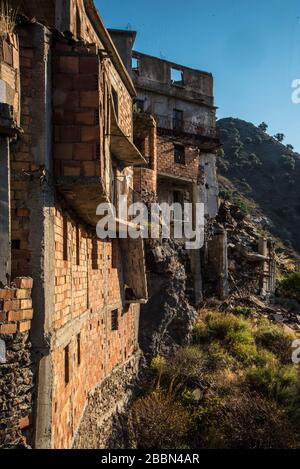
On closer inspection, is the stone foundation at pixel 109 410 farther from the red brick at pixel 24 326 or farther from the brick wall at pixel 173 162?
the brick wall at pixel 173 162

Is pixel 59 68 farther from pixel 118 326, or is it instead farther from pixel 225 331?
pixel 225 331

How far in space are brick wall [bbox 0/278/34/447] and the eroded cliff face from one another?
24.7 ft

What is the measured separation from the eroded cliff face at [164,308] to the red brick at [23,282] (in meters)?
7.64

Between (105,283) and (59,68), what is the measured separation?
15.0ft

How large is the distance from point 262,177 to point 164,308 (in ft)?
167

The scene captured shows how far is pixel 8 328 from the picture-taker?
153 inches

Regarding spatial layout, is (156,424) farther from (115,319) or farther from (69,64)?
(69,64)

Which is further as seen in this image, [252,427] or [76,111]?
[252,427]

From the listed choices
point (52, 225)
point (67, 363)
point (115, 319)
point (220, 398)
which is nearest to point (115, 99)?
point (115, 319)

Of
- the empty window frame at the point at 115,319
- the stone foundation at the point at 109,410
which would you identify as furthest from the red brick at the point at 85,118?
the empty window frame at the point at 115,319

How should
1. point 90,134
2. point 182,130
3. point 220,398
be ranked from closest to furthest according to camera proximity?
point 90,134, point 220,398, point 182,130

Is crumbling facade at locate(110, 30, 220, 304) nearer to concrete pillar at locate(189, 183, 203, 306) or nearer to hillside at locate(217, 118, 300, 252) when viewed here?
concrete pillar at locate(189, 183, 203, 306)

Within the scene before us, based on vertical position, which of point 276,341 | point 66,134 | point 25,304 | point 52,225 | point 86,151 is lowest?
point 276,341

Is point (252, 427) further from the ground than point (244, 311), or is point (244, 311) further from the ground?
point (244, 311)
